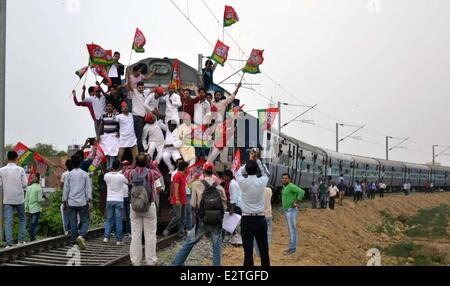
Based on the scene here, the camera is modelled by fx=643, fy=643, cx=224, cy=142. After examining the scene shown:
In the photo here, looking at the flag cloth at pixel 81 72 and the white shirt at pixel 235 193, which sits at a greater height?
the flag cloth at pixel 81 72

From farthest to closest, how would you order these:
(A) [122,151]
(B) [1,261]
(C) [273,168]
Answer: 1. (C) [273,168]
2. (A) [122,151]
3. (B) [1,261]

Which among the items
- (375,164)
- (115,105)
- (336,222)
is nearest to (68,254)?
(115,105)

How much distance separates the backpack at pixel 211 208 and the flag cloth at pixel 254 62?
774 centimetres

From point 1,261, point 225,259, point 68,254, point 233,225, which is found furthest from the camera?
point 225,259

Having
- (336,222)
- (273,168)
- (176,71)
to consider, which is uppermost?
(176,71)

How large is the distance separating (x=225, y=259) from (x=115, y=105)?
4.27m

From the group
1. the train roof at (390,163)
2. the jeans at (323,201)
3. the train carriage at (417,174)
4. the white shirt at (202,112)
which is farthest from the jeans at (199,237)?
the train carriage at (417,174)

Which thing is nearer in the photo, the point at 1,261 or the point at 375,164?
the point at 1,261

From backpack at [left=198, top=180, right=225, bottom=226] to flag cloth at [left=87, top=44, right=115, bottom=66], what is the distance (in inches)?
236

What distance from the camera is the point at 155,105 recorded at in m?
14.1

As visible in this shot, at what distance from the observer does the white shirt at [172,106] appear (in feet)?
46.0

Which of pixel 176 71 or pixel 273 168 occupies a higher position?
pixel 176 71

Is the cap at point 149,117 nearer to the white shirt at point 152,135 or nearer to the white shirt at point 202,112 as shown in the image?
the white shirt at point 152,135

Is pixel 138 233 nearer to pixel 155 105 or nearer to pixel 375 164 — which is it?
pixel 155 105
